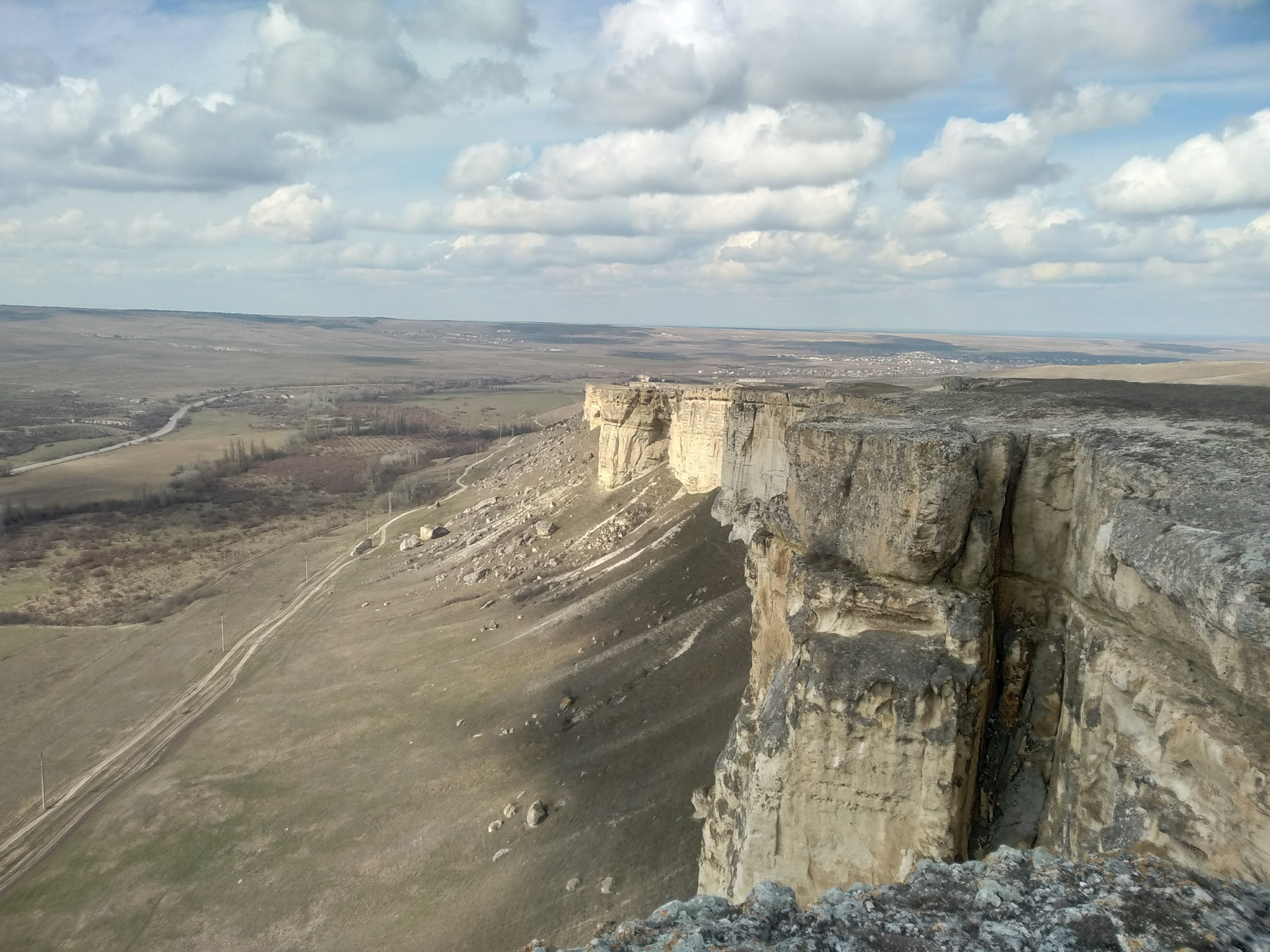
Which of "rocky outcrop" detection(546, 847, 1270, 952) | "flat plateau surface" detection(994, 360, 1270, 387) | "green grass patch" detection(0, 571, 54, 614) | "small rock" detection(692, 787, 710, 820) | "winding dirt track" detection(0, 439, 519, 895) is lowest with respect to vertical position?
"green grass patch" detection(0, 571, 54, 614)

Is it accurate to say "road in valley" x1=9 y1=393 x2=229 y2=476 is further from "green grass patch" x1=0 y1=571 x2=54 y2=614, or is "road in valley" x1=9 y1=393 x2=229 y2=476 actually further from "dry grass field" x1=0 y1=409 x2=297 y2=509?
"green grass patch" x1=0 y1=571 x2=54 y2=614

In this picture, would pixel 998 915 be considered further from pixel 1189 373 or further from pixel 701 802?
pixel 1189 373

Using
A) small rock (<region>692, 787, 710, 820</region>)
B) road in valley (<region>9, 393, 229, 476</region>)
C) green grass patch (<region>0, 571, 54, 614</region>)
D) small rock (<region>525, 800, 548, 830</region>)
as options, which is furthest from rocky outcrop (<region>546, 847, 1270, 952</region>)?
road in valley (<region>9, 393, 229, 476</region>)

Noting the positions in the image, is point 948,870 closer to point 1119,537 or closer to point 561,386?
point 1119,537

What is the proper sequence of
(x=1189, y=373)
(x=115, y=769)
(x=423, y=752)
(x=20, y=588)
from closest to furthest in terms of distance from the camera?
(x=423, y=752)
(x=115, y=769)
(x=1189, y=373)
(x=20, y=588)

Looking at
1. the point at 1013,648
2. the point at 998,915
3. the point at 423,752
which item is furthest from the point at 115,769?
the point at 998,915
